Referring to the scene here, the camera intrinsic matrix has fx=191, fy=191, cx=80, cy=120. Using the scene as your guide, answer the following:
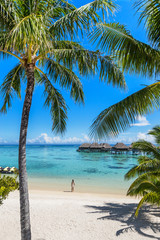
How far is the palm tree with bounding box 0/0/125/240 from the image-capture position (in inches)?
135

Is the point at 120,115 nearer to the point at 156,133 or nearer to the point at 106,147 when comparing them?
the point at 156,133

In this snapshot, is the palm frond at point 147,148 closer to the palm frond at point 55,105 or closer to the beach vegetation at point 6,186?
the palm frond at point 55,105

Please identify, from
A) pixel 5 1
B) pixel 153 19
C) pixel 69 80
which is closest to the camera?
pixel 5 1

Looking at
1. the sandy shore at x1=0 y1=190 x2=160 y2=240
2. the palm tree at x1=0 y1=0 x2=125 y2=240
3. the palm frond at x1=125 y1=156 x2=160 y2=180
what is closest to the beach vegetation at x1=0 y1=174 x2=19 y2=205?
the palm tree at x1=0 y1=0 x2=125 y2=240

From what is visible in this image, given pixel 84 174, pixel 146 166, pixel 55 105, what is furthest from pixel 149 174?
pixel 84 174

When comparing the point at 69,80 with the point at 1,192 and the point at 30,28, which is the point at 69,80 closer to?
the point at 30,28

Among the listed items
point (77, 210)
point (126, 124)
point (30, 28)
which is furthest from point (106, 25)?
point (77, 210)

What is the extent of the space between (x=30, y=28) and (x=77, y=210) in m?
7.76

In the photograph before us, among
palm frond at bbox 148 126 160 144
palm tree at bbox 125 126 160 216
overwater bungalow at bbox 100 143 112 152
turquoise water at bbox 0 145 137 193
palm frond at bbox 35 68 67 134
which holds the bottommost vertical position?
turquoise water at bbox 0 145 137 193

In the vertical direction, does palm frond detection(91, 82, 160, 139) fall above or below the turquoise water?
above

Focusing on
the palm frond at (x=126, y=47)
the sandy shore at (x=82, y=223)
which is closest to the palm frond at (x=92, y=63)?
the palm frond at (x=126, y=47)

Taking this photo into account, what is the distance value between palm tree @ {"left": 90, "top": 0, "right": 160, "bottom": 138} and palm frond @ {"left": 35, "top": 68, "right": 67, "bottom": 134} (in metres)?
2.80

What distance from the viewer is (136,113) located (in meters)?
4.01

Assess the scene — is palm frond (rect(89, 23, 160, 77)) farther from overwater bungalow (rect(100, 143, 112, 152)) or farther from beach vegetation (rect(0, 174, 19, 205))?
overwater bungalow (rect(100, 143, 112, 152))
